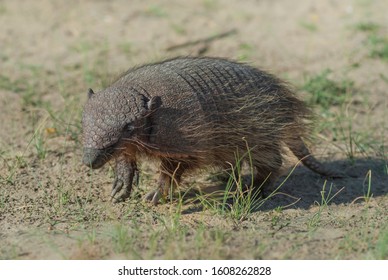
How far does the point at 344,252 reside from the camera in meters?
5.04

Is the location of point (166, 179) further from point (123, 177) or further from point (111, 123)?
point (111, 123)

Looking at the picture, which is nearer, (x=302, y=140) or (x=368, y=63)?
(x=302, y=140)

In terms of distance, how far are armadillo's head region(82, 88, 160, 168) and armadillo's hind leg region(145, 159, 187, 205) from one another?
0.51 meters

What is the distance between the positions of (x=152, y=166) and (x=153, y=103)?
150 cm

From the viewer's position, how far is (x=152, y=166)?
23.2 feet

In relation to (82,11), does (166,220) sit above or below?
below

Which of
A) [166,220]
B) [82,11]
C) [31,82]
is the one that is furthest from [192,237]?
[82,11]

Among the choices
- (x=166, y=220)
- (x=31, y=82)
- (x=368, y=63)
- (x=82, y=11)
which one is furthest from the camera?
(x=82, y=11)

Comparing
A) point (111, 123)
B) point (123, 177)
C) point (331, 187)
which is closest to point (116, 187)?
point (123, 177)

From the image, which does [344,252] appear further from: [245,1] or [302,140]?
[245,1]

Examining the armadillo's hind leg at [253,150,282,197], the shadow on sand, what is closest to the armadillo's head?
the shadow on sand

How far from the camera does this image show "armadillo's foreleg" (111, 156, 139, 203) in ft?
20.0

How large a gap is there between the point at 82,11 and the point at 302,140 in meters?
5.85

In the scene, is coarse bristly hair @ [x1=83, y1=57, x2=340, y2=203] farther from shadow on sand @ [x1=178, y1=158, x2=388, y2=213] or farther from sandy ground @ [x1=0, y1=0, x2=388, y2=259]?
sandy ground @ [x1=0, y1=0, x2=388, y2=259]
